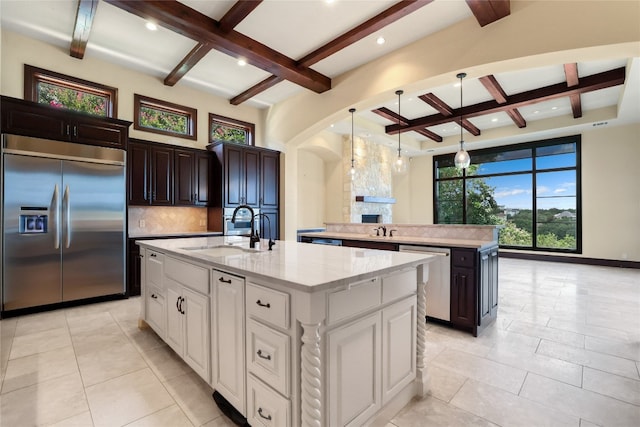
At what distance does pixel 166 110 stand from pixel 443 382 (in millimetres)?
5417

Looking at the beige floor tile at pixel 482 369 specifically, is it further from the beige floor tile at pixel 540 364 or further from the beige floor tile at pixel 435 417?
the beige floor tile at pixel 435 417

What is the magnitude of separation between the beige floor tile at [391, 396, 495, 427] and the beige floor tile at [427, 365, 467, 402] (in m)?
0.10

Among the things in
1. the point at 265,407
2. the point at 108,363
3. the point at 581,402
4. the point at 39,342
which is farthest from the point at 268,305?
the point at 39,342

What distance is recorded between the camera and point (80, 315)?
3447 mm

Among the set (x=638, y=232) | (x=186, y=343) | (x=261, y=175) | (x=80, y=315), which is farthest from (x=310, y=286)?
(x=638, y=232)

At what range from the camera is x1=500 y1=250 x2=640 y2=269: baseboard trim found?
641 centimetres

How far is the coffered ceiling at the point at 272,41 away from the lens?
3002 mm

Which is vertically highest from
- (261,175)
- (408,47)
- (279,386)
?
(408,47)

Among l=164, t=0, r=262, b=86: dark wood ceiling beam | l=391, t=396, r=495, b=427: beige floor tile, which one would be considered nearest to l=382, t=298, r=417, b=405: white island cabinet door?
l=391, t=396, r=495, b=427: beige floor tile

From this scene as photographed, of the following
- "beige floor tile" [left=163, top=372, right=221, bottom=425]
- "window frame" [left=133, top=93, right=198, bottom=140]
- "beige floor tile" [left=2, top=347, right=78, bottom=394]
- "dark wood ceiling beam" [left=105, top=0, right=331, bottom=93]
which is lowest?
"beige floor tile" [left=163, top=372, right=221, bottom=425]

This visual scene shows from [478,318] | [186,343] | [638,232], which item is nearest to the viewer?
[186,343]

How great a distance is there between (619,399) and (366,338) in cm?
182

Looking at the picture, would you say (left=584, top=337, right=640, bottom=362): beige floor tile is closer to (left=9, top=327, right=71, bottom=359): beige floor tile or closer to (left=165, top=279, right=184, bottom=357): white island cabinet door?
(left=165, top=279, right=184, bottom=357): white island cabinet door

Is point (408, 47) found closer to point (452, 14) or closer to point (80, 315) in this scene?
point (452, 14)
